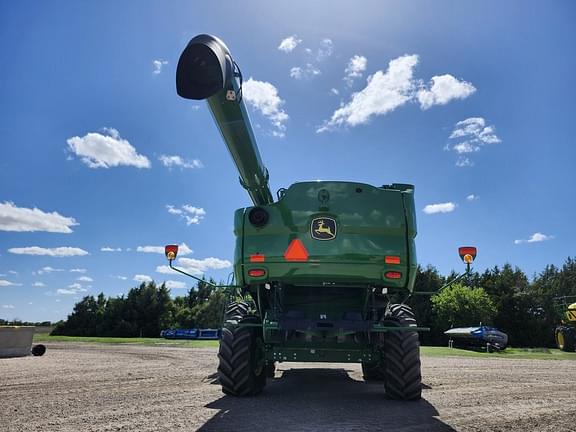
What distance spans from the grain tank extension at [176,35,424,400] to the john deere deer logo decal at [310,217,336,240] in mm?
16

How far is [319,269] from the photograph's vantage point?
282 inches

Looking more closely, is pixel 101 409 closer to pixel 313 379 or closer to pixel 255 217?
pixel 255 217

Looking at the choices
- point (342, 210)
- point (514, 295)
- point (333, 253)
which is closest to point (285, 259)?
point (333, 253)

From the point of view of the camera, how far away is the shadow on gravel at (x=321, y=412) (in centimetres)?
534

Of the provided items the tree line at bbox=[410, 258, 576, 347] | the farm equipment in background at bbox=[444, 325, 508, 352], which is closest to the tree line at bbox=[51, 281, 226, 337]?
the tree line at bbox=[410, 258, 576, 347]

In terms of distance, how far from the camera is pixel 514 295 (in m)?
56.9

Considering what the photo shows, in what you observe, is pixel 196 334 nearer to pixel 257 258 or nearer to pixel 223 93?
pixel 257 258

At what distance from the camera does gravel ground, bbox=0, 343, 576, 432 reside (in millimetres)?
5418

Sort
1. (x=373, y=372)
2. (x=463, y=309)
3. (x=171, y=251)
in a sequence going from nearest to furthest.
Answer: (x=171, y=251) → (x=373, y=372) → (x=463, y=309)

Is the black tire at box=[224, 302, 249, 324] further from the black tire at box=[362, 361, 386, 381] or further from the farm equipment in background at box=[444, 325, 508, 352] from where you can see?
the farm equipment in background at box=[444, 325, 508, 352]

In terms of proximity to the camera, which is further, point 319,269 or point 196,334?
point 196,334

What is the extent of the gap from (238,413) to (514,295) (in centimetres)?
5915

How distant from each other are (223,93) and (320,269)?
3062 mm

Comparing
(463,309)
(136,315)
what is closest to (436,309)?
(463,309)
